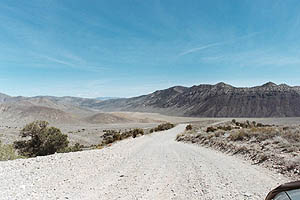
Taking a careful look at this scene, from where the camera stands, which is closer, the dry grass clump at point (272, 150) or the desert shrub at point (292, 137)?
the dry grass clump at point (272, 150)

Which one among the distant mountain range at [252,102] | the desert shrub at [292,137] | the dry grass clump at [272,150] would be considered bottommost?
the dry grass clump at [272,150]

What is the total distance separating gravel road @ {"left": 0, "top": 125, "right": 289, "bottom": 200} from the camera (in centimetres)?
529

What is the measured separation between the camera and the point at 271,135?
1265 cm

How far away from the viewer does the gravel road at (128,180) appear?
5293 millimetres

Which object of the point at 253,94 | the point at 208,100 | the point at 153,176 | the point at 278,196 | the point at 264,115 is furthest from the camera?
the point at 208,100

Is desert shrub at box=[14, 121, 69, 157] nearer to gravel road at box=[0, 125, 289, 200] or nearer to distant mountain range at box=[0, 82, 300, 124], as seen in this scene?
gravel road at box=[0, 125, 289, 200]

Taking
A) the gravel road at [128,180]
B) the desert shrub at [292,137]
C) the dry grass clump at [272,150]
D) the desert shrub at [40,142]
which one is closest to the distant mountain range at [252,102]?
the dry grass clump at [272,150]

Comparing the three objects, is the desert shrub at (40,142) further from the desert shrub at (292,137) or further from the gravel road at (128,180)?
the desert shrub at (292,137)

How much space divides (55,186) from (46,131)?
20.1m

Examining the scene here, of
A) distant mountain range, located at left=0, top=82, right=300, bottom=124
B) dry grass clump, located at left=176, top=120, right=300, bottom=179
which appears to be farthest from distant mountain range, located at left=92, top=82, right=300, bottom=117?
dry grass clump, located at left=176, top=120, right=300, bottom=179

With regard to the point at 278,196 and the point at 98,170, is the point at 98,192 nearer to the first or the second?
the point at 98,170

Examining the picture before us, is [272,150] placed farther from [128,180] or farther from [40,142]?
[40,142]

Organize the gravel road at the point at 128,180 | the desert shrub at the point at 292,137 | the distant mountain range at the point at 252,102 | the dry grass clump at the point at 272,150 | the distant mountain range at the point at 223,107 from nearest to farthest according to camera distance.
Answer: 1. the gravel road at the point at 128,180
2. the dry grass clump at the point at 272,150
3. the desert shrub at the point at 292,137
4. the distant mountain range at the point at 223,107
5. the distant mountain range at the point at 252,102

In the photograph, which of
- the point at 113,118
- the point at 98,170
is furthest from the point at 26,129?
the point at 113,118
